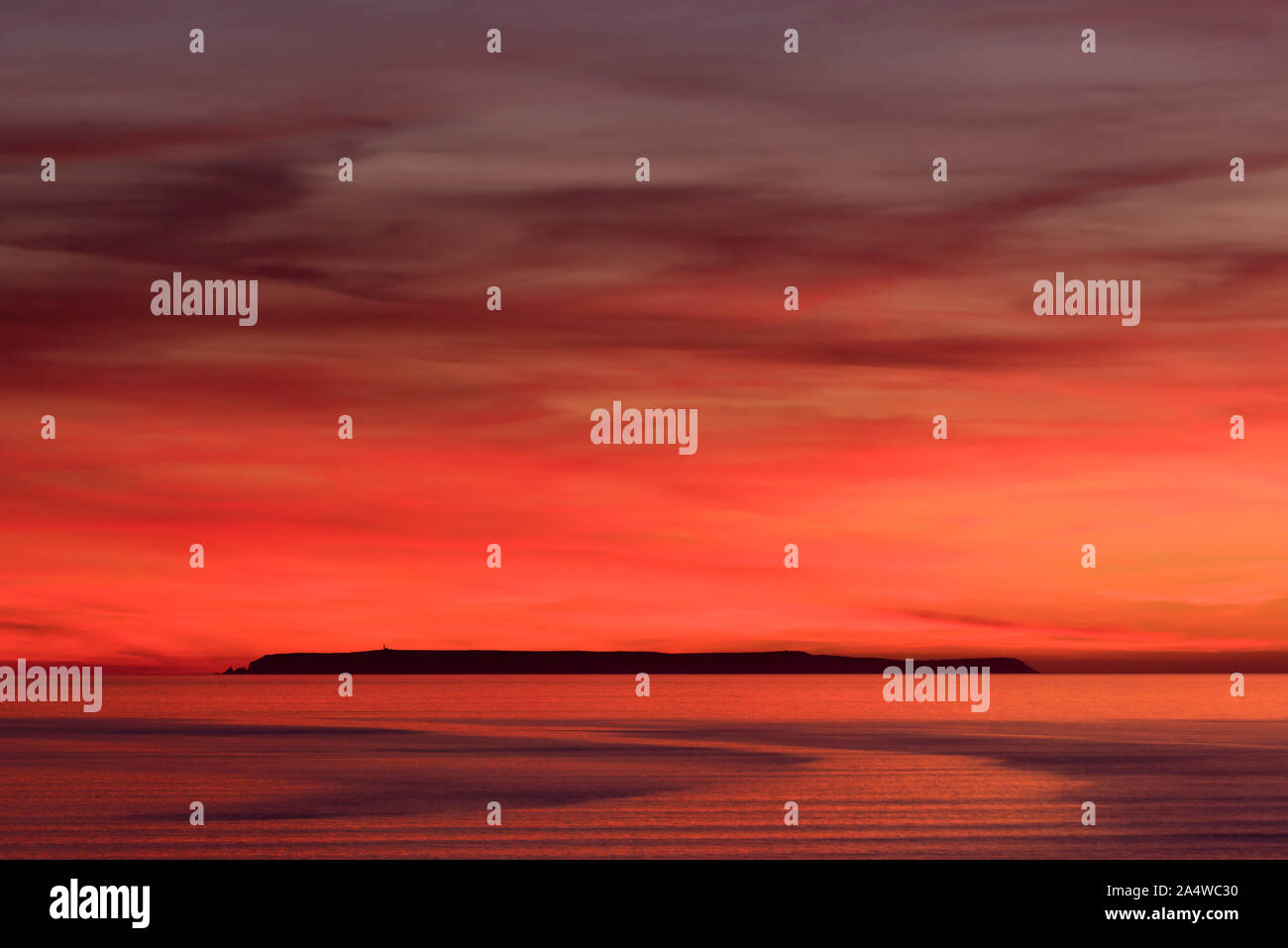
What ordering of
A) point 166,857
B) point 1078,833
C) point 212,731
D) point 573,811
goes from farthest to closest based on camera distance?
point 212,731 → point 573,811 → point 1078,833 → point 166,857

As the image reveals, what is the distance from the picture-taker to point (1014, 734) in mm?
172125

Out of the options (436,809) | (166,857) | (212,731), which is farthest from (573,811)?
(212,731)

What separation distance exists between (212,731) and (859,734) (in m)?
86.8

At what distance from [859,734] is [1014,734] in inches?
752
